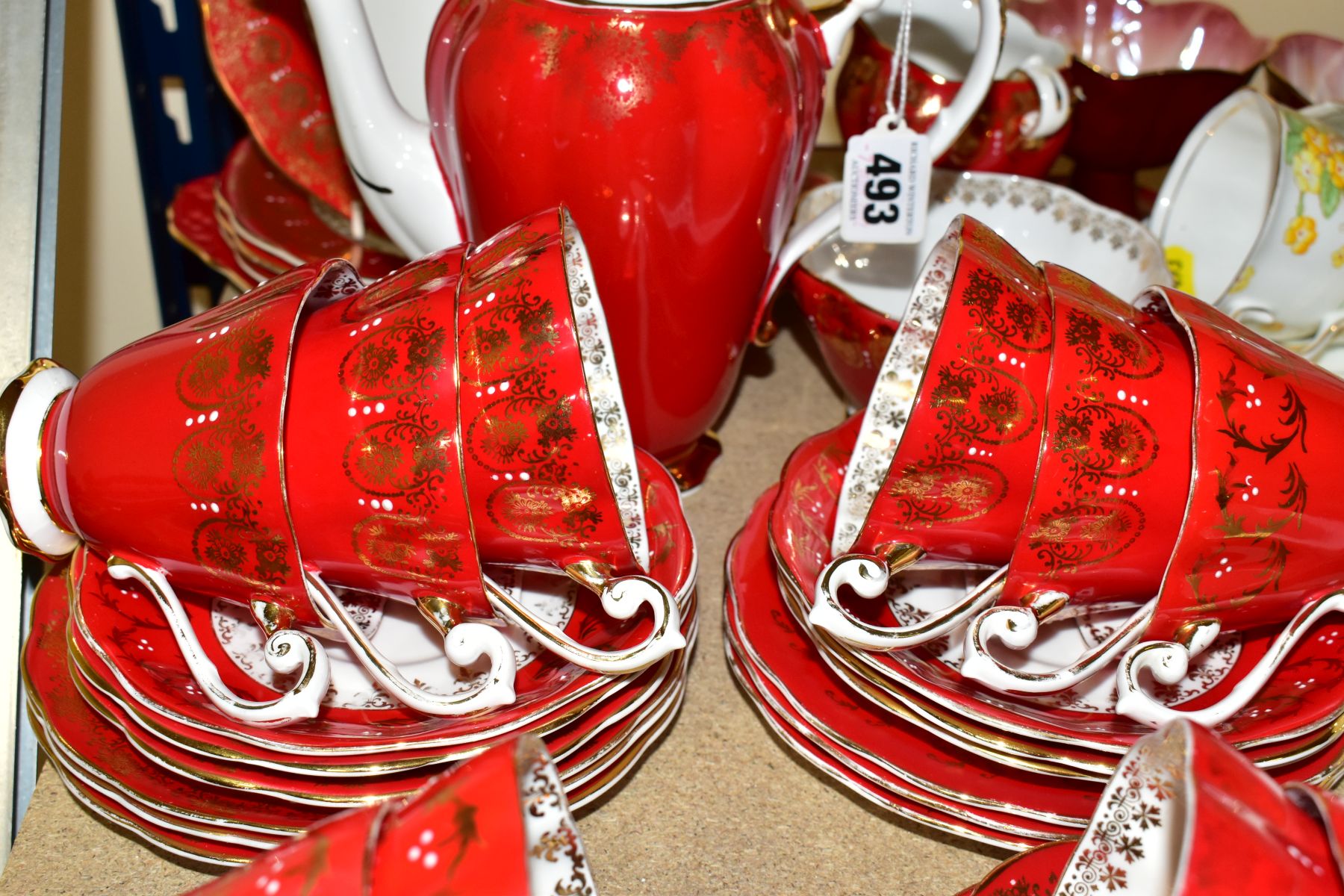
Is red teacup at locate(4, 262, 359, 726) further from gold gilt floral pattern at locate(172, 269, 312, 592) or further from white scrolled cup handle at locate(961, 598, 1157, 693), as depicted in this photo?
white scrolled cup handle at locate(961, 598, 1157, 693)

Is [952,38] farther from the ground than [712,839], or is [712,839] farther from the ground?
[952,38]

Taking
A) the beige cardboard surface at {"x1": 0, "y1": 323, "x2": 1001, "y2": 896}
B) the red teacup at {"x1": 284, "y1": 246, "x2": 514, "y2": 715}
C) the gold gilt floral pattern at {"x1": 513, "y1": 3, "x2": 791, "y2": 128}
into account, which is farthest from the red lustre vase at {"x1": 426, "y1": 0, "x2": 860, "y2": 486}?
the beige cardboard surface at {"x1": 0, "y1": 323, "x2": 1001, "y2": 896}

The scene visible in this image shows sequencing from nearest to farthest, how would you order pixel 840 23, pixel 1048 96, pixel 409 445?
pixel 409 445 < pixel 840 23 < pixel 1048 96

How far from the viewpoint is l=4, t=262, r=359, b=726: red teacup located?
0.50 m

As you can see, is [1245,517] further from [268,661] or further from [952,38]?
[952,38]

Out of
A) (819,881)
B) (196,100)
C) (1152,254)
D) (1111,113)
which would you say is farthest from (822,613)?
(196,100)

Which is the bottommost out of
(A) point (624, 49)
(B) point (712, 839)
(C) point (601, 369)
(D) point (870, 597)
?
(B) point (712, 839)

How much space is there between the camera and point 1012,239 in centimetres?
92

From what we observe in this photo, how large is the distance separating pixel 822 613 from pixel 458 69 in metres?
0.33

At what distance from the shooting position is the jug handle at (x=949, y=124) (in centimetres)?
70

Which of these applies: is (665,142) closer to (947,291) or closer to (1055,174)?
(947,291)

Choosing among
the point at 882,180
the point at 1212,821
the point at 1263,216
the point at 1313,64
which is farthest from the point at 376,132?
the point at 1313,64

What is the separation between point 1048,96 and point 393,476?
0.59 metres

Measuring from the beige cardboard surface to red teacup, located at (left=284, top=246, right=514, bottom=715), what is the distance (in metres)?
0.11
